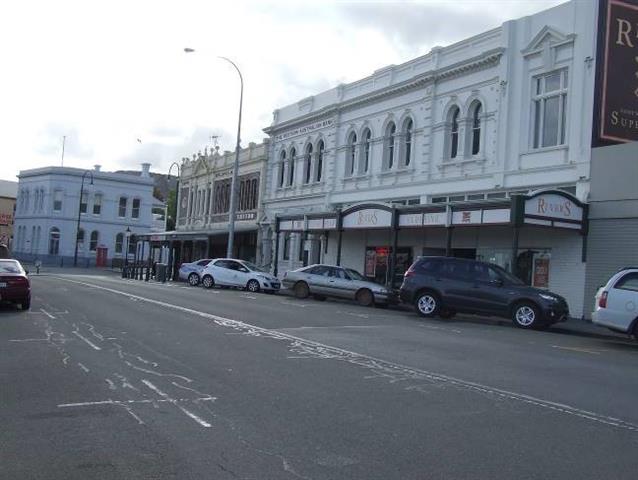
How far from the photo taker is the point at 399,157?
3195 cm

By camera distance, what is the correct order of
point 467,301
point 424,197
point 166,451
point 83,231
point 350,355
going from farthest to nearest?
point 83,231 → point 424,197 → point 467,301 → point 350,355 → point 166,451

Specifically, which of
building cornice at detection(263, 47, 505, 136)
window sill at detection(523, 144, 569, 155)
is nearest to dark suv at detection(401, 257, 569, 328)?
window sill at detection(523, 144, 569, 155)

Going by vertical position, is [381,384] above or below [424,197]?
below

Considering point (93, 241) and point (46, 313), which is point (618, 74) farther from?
point (93, 241)

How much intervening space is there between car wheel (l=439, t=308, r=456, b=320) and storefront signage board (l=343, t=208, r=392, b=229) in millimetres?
6773

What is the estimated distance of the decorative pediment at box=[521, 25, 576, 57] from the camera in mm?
24172

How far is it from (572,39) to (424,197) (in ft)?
29.1

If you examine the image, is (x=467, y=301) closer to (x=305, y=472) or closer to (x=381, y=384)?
(x=381, y=384)

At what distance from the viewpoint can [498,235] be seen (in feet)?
85.7

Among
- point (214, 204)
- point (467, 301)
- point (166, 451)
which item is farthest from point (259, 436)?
point (214, 204)

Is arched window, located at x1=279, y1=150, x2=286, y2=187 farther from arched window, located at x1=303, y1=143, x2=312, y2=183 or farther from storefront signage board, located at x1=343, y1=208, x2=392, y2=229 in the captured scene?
storefront signage board, located at x1=343, y1=208, x2=392, y2=229

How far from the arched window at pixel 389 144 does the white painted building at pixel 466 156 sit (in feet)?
0.20

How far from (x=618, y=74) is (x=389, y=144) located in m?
15.4

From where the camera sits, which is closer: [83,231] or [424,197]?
[424,197]
